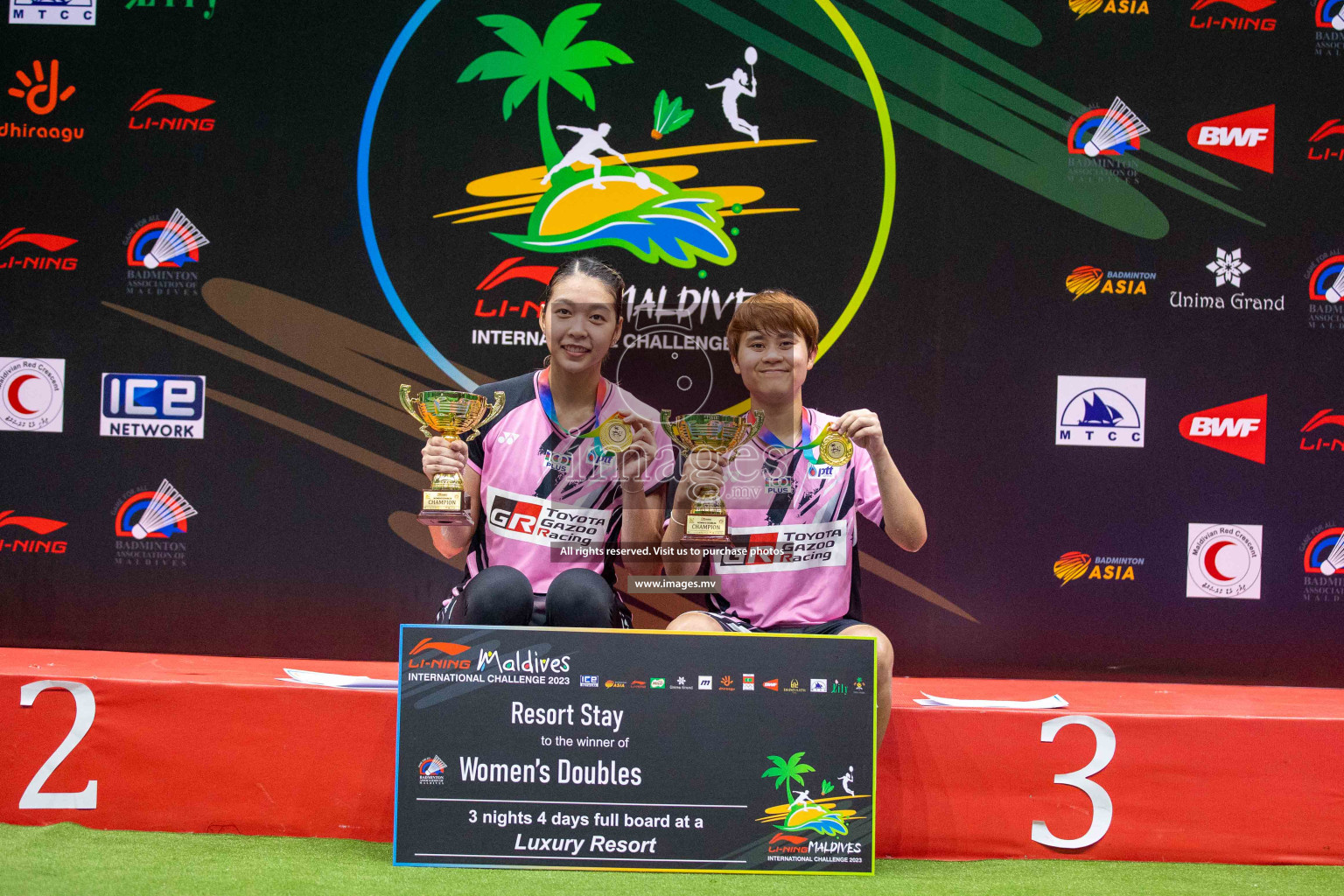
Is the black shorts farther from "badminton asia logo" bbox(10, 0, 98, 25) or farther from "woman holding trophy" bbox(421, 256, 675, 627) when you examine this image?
"badminton asia logo" bbox(10, 0, 98, 25)

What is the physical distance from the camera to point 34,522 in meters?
3.34

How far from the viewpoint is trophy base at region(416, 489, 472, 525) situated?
2.40 m

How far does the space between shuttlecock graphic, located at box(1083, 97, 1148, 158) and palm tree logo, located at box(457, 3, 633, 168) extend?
1.61 m

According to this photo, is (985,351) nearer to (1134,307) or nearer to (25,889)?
(1134,307)

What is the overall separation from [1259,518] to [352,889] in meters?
2.89

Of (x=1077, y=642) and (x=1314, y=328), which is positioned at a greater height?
(x=1314, y=328)

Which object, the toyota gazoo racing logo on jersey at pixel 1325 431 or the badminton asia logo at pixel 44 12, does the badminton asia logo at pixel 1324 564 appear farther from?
the badminton asia logo at pixel 44 12

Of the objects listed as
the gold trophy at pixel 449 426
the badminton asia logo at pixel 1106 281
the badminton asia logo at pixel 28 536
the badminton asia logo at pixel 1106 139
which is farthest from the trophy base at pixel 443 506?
the badminton asia logo at pixel 1106 139

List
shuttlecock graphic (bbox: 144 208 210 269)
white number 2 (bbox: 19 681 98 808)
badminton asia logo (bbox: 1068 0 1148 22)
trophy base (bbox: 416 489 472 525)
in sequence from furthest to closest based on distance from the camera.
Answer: shuttlecock graphic (bbox: 144 208 210 269), badminton asia logo (bbox: 1068 0 1148 22), white number 2 (bbox: 19 681 98 808), trophy base (bbox: 416 489 472 525)

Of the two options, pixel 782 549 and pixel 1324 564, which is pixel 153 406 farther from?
pixel 1324 564

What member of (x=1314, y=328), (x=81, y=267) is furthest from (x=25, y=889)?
(x=1314, y=328)

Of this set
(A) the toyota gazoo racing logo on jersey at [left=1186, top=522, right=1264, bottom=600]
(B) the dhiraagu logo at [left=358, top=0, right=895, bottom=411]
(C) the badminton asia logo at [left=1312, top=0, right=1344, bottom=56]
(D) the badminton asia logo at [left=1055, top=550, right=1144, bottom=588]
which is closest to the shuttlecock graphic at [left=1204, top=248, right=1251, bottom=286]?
(C) the badminton asia logo at [left=1312, top=0, right=1344, bottom=56]

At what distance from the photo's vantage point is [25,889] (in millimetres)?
2033

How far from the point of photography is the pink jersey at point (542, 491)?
261cm
